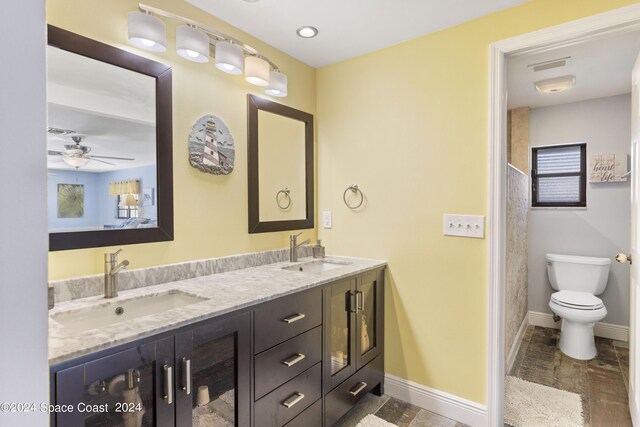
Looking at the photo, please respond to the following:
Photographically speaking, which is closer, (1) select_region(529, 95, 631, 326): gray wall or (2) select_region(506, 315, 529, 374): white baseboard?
(2) select_region(506, 315, 529, 374): white baseboard

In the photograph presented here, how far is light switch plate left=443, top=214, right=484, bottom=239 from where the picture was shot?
6.23ft

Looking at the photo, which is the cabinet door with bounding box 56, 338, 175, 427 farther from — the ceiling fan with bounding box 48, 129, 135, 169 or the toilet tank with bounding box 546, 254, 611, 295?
the toilet tank with bounding box 546, 254, 611, 295

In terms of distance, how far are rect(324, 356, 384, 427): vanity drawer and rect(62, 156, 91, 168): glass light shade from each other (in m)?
1.56

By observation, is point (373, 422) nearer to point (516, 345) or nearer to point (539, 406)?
point (539, 406)

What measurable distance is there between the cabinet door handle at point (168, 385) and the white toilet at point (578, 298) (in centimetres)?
298

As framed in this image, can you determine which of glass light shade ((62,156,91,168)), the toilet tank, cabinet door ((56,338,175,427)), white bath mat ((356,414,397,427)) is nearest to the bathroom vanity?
cabinet door ((56,338,175,427))

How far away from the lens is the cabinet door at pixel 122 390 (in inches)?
35.4

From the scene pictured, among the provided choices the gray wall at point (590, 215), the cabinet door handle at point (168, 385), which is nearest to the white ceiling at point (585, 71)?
the gray wall at point (590, 215)

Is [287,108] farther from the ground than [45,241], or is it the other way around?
[287,108]

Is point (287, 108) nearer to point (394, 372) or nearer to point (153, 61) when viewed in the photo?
point (153, 61)

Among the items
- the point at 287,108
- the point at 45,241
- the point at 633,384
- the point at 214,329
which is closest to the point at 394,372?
the point at 633,384

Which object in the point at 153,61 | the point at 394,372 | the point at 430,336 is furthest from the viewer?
the point at 394,372

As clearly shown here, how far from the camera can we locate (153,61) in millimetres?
1604

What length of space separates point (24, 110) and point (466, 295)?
2036 mm
